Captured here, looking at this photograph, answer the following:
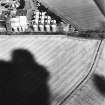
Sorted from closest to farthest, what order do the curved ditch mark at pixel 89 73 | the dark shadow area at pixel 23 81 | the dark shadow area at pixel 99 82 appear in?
the curved ditch mark at pixel 89 73 < the dark shadow area at pixel 23 81 < the dark shadow area at pixel 99 82

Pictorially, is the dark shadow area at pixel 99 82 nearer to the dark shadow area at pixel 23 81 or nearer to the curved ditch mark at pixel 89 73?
the curved ditch mark at pixel 89 73

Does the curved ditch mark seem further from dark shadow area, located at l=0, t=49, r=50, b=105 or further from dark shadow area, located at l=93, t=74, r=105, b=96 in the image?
dark shadow area, located at l=0, t=49, r=50, b=105

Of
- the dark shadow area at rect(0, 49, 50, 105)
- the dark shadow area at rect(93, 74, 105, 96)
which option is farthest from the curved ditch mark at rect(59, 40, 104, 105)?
the dark shadow area at rect(0, 49, 50, 105)

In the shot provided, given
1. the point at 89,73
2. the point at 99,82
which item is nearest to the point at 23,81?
the point at 89,73

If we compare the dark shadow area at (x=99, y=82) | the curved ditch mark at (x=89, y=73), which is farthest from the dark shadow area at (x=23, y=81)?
the dark shadow area at (x=99, y=82)

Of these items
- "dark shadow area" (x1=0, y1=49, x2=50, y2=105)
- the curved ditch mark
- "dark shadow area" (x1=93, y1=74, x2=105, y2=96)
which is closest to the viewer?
the curved ditch mark

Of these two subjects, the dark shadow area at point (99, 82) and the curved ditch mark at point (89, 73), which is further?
the dark shadow area at point (99, 82)
